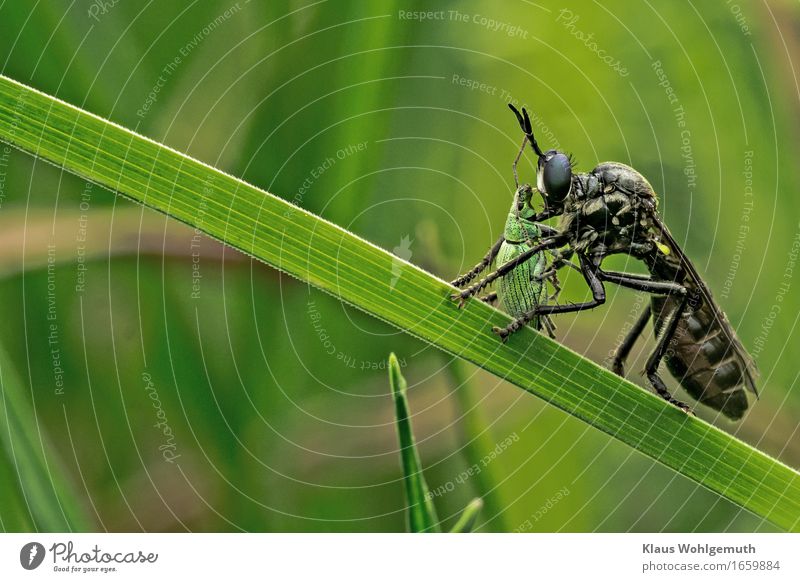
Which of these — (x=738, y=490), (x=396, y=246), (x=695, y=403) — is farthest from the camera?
(x=695, y=403)

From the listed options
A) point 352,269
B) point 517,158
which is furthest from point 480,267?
point 352,269

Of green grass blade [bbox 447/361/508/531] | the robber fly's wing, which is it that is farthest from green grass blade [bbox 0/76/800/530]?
the robber fly's wing

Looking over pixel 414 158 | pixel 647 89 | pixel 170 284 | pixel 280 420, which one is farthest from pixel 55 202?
pixel 647 89

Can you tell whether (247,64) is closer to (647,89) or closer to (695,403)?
(647,89)

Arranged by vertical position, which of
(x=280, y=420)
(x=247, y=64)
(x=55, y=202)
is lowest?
(x=280, y=420)

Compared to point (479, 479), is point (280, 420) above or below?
above

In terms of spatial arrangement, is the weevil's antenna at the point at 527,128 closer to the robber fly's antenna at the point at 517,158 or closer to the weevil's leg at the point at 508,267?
the robber fly's antenna at the point at 517,158

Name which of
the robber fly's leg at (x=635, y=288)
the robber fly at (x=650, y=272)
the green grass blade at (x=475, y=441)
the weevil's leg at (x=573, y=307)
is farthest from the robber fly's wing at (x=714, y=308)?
the green grass blade at (x=475, y=441)
